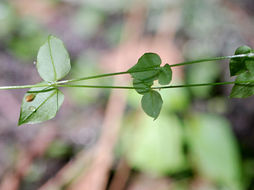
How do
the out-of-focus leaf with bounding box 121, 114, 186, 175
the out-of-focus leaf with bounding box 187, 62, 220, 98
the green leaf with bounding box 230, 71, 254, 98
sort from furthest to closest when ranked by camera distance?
the out-of-focus leaf with bounding box 187, 62, 220, 98, the out-of-focus leaf with bounding box 121, 114, 186, 175, the green leaf with bounding box 230, 71, 254, 98

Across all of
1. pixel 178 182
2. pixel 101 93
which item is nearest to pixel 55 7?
pixel 101 93

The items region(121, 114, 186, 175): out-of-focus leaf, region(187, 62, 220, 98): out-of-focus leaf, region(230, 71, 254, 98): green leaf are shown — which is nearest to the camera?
region(230, 71, 254, 98): green leaf

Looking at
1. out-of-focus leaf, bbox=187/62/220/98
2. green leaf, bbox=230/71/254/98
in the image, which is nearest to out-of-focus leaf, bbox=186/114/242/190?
out-of-focus leaf, bbox=187/62/220/98

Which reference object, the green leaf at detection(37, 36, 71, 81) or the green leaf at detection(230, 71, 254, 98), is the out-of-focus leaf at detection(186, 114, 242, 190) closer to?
the green leaf at detection(230, 71, 254, 98)

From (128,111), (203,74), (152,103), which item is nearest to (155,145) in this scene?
(128,111)

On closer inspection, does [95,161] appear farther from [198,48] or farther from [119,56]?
[198,48]

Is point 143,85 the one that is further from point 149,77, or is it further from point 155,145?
point 155,145
